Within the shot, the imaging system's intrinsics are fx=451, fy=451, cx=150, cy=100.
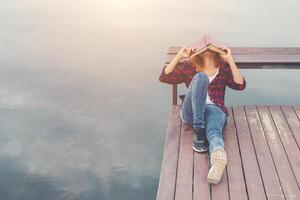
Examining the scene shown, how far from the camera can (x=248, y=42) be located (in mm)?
9336

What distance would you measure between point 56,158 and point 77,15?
5.81m

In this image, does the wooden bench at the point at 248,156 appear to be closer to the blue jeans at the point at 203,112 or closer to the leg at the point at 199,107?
the leg at the point at 199,107

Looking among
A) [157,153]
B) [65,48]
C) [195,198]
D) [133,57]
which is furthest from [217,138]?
[65,48]

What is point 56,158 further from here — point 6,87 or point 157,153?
point 6,87

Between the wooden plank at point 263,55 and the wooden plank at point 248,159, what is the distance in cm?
63

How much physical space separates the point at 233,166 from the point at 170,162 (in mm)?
558

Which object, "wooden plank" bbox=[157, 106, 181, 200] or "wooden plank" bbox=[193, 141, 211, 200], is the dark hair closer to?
"wooden plank" bbox=[157, 106, 181, 200]

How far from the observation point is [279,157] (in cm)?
416

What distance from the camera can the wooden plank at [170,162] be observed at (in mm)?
3617

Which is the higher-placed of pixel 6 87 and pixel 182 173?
pixel 182 173

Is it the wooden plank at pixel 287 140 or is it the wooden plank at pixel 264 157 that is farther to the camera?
the wooden plank at pixel 287 140

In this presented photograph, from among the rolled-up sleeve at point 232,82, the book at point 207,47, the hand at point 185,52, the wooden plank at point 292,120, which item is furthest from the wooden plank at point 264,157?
the hand at point 185,52

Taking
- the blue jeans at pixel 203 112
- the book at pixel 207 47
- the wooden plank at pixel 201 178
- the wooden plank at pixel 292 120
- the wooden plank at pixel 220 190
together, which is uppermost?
the book at pixel 207 47

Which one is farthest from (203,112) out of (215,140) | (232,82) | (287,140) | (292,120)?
(292,120)
